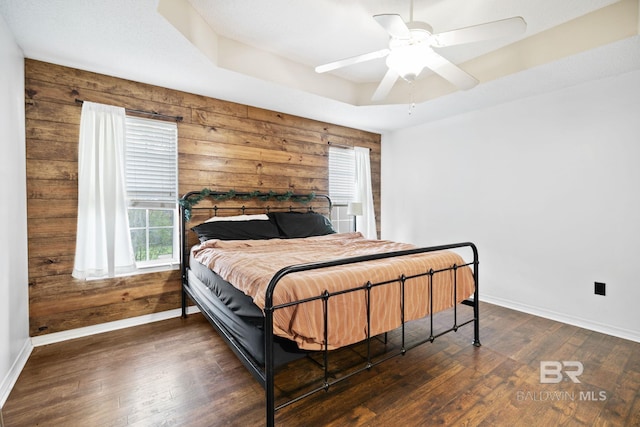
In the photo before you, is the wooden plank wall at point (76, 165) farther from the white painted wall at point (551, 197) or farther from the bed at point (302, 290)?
the white painted wall at point (551, 197)

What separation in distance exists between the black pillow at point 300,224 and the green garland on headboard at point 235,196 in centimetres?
27

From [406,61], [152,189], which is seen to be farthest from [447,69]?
[152,189]

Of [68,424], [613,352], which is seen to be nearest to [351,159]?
[613,352]

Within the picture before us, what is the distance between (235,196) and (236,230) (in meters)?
0.61

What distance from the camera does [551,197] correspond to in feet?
10.7

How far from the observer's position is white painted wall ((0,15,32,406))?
1986 millimetres

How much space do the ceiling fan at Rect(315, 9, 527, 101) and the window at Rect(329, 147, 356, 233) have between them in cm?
234

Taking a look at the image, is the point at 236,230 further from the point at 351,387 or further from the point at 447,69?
the point at 447,69

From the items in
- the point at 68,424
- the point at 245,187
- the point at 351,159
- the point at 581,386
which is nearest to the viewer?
the point at 68,424

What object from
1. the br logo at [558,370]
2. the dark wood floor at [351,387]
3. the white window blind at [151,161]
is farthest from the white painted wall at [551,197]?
the white window blind at [151,161]

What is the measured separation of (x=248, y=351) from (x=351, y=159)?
367 cm

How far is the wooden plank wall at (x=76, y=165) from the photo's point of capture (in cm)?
265

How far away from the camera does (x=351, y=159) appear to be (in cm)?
486

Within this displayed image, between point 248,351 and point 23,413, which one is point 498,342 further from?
point 23,413
